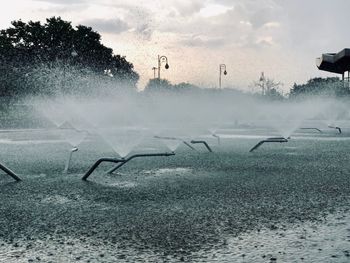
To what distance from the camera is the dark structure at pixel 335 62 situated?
47.7m

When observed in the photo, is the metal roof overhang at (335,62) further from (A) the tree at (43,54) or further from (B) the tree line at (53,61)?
(A) the tree at (43,54)

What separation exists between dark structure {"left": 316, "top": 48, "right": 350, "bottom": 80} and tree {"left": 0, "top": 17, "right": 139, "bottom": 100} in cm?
2872

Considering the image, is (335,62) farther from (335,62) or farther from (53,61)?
(53,61)

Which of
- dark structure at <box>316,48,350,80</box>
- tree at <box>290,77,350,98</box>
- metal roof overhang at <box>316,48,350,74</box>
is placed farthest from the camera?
tree at <box>290,77,350,98</box>

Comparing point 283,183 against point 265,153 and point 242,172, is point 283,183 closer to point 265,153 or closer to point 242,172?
point 242,172

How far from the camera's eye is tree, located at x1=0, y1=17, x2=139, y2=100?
2152 inches

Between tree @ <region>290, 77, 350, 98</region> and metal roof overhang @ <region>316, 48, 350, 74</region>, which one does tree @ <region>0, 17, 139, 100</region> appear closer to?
metal roof overhang @ <region>316, 48, 350, 74</region>

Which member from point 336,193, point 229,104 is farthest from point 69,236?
point 229,104

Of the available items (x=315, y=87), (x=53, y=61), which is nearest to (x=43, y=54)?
(x=53, y=61)

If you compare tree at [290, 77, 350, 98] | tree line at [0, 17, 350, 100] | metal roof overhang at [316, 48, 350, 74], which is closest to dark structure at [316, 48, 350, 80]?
metal roof overhang at [316, 48, 350, 74]

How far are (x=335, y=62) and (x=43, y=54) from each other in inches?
1373

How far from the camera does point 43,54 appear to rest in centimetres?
5922

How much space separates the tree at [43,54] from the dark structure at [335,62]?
28715 mm

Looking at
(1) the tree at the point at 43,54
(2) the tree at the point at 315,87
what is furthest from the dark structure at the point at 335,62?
(2) the tree at the point at 315,87
